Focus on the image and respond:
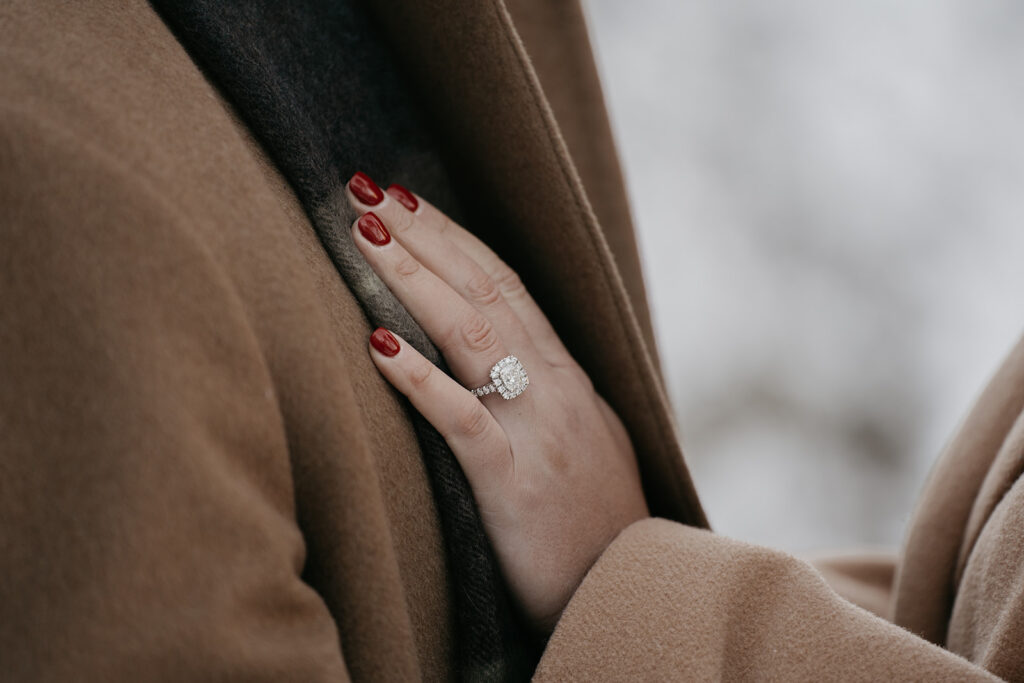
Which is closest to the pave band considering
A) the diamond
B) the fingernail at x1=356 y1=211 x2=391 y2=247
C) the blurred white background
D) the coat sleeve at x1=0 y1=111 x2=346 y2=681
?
the diamond

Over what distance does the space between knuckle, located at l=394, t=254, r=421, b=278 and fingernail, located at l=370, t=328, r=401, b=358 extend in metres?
0.06

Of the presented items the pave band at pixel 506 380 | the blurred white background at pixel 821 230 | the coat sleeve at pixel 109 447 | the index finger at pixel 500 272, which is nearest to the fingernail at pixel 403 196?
the index finger at pixel 500 272

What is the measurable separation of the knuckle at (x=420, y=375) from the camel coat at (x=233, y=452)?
0.01 meters

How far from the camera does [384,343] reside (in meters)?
0.49

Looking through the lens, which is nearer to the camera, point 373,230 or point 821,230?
point 373,230

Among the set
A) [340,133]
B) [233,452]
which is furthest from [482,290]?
[233,452]

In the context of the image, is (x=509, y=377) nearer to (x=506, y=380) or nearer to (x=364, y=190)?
(x=506, y=380)

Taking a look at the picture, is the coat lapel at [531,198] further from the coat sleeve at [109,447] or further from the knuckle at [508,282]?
the coat sleeve at [109,447]

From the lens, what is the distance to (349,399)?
1.29 ft

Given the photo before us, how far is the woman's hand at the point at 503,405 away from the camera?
52 cm

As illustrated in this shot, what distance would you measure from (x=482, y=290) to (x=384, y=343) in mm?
125

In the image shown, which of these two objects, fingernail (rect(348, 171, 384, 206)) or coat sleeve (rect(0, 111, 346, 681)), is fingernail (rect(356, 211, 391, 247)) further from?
coat sleeve (rect(0, 111, 346, 681))

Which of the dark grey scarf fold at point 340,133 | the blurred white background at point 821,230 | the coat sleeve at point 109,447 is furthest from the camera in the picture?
the blurred white background at point 821,230

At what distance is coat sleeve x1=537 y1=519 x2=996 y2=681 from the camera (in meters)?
0.48
